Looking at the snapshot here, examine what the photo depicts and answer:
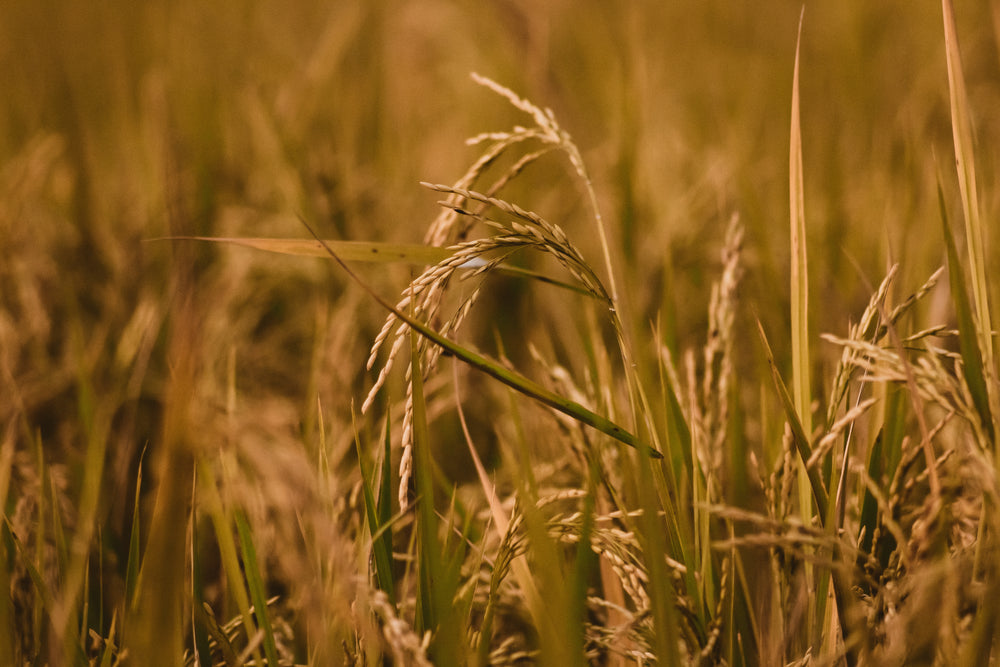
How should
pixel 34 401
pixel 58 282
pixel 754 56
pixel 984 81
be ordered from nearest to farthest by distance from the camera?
1. pixel 34 401
2. pixel 58 282
3. pixel 984 81
4. pixel 754 56

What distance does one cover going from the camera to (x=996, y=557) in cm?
49

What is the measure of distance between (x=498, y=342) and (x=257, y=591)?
1.18 ft

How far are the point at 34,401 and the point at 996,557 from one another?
1.31 meters

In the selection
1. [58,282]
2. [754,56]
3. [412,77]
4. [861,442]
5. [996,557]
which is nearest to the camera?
[996,557]

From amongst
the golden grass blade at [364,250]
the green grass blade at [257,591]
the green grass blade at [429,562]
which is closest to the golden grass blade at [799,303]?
the golden grass blade at [364,250]

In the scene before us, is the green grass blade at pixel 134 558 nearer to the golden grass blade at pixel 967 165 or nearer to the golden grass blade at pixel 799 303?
the golden grass blade at pixel 799 303

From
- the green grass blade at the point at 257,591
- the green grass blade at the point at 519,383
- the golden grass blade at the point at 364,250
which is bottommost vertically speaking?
the green grass blade at the point at 257,591

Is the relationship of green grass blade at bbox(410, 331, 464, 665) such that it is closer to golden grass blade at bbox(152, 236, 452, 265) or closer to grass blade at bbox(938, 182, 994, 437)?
golden grass blade at bbox(152, 236, 452, 265)

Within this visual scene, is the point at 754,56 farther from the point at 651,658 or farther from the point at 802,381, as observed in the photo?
the point at 651,658

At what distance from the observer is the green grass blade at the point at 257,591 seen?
1.97 ft

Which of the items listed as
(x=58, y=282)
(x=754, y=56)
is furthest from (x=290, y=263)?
(x=754, y=56)

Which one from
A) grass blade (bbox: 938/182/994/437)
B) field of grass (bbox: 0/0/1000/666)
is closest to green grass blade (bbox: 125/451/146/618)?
field of grass (bbox: 0/0/1000/666)

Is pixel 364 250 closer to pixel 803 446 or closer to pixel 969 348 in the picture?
pixel 803 446

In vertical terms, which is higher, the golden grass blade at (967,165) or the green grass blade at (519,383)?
the golden grass blade at (967,165)
